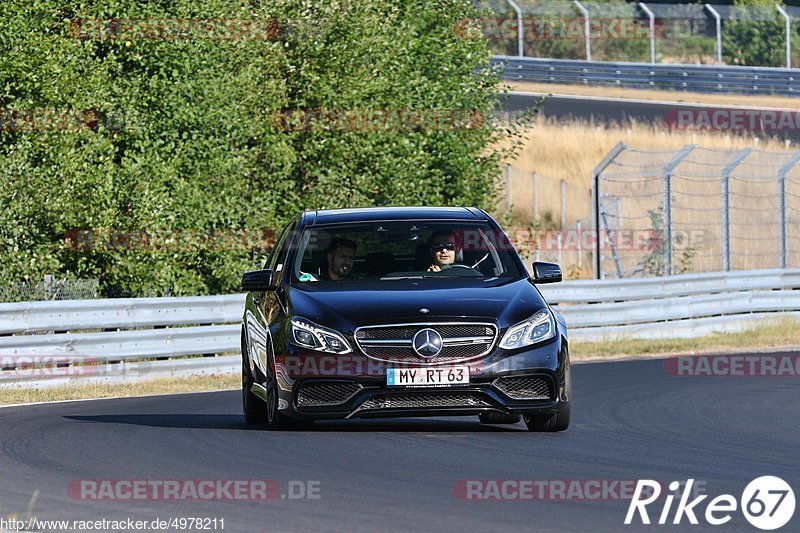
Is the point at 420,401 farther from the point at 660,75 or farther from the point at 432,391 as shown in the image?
the point at 660,75

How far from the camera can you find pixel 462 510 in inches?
292

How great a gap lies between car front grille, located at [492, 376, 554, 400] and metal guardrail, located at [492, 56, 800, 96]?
38257 millimetres

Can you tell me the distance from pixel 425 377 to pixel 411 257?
158 centimetres

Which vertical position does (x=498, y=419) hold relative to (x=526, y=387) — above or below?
below

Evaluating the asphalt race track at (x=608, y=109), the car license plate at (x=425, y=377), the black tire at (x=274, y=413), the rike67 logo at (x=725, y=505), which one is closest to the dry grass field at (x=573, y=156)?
the asphalt race track at (x=608, y=109)

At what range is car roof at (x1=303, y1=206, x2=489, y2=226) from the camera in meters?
11.9

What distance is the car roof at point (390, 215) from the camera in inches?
469

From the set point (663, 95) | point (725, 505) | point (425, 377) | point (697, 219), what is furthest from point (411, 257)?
point (663, 95)

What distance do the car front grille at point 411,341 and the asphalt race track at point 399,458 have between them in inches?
21.7

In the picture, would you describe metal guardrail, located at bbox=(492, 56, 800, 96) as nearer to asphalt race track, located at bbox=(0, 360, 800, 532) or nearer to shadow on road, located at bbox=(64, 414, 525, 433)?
asphalt race track, located at bbox=(0, 360, 800, 532)

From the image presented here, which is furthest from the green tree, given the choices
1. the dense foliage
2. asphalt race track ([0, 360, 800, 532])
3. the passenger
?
the passenger

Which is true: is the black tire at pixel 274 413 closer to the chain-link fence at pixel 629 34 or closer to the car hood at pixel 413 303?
the car hood at pixel 413 303

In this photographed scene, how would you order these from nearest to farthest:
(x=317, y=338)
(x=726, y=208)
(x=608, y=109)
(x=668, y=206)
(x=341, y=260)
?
(x=317, y=338)
(x=341, y=260)
(x=668, y=206)
(x=726, y=208)
(x=608, y=109)

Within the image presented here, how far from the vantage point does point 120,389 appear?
17.7 metres
